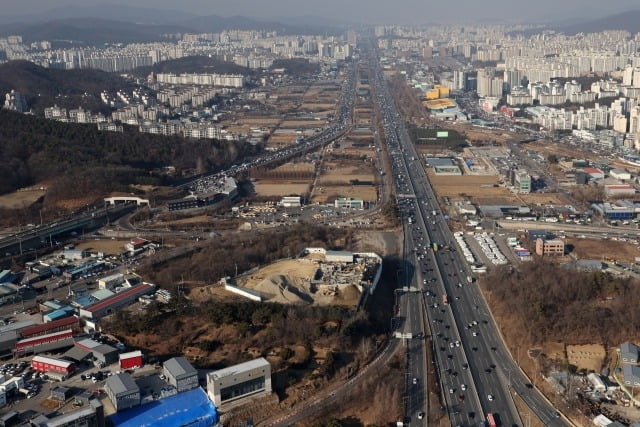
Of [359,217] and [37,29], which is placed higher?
[37,29]

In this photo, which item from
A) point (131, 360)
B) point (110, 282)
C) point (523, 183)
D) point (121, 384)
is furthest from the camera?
point (523, 183)

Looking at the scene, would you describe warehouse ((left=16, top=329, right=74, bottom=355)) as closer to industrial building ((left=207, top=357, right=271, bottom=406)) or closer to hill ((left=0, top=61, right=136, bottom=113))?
industrial building ((left=207, top=357, right=271, bottom=406))

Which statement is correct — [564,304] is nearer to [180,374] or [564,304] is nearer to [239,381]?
[239,381]

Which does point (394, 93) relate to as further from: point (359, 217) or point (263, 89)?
point (359, 217)

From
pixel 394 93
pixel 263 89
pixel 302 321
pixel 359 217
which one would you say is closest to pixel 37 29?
pixel 263 89

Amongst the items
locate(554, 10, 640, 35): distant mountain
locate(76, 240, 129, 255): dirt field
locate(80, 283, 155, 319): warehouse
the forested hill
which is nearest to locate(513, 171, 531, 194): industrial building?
the forested hill

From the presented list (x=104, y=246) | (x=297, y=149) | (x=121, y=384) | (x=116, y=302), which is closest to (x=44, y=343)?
(x=116, y=302)
